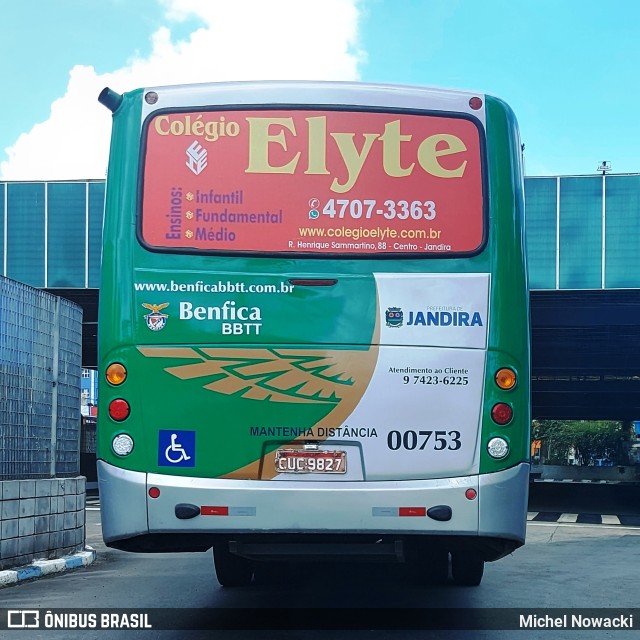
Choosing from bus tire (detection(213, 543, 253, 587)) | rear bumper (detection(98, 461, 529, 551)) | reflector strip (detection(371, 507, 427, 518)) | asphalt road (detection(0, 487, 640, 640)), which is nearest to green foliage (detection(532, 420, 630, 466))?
asphalt road (detection(0, 487, 640, 640))

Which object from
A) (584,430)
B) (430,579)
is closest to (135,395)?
(430,579)

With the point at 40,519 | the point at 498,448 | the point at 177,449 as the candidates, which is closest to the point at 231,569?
the point at 40,519

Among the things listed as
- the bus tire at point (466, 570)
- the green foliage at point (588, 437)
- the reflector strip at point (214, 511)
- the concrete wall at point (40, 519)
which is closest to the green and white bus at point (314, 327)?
the reflector strip at point (214, 511)

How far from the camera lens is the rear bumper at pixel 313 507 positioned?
606 cm

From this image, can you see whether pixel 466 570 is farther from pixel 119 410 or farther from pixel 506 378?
pixel 119 410

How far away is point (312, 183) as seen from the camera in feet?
21.2

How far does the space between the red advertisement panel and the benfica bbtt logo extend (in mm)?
400

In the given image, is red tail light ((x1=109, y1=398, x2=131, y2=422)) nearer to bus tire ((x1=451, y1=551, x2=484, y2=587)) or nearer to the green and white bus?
the green and white bus

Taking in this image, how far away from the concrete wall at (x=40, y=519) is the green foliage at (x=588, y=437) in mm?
83095

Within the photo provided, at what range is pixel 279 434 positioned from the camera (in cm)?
622

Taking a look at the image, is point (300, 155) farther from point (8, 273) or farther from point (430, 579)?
point (8, 273)

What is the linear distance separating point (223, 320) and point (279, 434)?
79cm

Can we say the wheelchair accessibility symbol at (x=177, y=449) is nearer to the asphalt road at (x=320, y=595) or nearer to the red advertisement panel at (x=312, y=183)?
the red advertisement panel at (x=312, y=183)

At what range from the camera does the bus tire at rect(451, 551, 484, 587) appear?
29.7 ft
